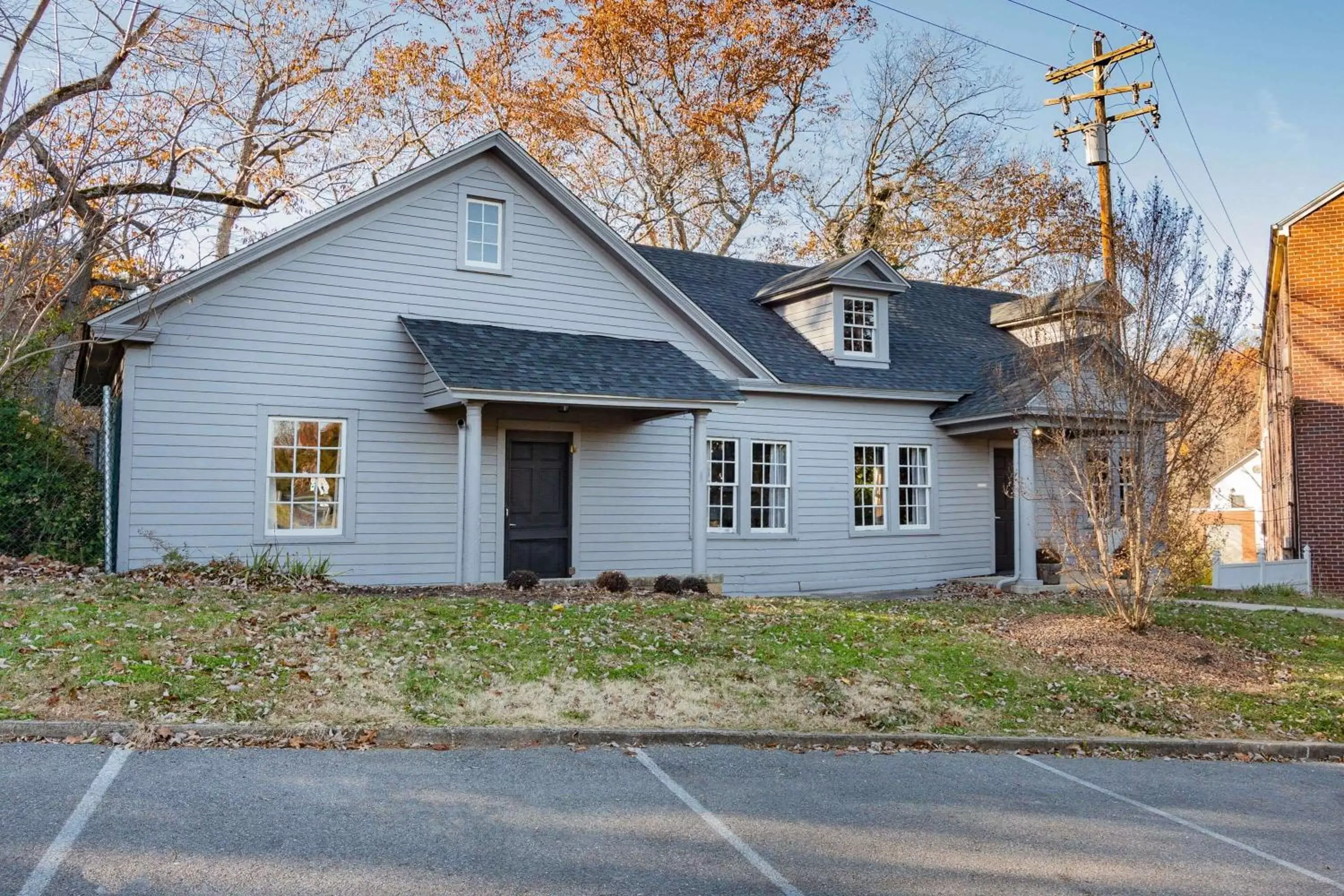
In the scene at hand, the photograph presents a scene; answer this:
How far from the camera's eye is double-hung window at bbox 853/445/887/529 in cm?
1864

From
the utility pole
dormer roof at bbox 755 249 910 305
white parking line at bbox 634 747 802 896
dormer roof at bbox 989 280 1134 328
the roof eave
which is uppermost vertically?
the utility pole

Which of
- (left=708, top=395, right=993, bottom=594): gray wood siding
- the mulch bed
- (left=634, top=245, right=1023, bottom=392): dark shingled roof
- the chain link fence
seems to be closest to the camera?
the mulch bed

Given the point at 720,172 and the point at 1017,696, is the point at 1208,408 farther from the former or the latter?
the point at 720,172

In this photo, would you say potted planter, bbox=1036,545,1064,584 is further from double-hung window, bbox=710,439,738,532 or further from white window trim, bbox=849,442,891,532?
double-hung window, bbox=710,439,738,532

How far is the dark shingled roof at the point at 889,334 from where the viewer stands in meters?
18.5

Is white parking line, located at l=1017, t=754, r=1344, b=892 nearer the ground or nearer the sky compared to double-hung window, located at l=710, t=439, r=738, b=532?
nearer the ground

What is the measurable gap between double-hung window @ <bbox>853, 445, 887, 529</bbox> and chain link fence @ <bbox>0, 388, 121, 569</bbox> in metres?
12.0

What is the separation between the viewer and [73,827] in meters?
5.14

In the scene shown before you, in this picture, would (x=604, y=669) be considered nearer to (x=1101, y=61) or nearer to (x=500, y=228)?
(x=500, y=228)

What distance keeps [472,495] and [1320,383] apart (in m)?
18.4

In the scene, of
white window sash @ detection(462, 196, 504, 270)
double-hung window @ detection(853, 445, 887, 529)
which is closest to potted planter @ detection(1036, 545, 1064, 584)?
double-hung window @ detection(853, 445, 887, 529)

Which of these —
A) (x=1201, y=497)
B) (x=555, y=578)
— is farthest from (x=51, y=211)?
(x=1201, y=497)

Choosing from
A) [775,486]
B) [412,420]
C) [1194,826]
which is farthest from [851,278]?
[1194,826]

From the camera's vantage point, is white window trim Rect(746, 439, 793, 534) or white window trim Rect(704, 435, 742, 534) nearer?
white window trim Rect(704, 435, 742, 534)
